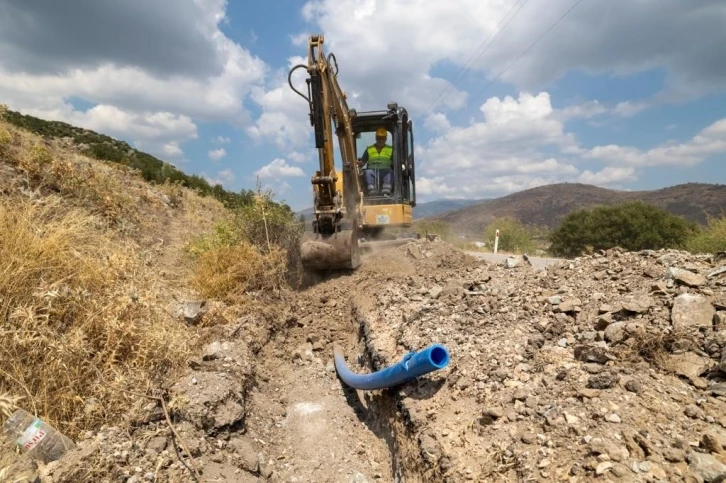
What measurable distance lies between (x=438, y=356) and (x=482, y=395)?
1.35 ft

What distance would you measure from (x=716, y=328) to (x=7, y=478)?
4467 mm

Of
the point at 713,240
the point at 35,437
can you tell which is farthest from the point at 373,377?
the point at 713,240

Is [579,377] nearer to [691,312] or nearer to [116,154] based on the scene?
[691,312]

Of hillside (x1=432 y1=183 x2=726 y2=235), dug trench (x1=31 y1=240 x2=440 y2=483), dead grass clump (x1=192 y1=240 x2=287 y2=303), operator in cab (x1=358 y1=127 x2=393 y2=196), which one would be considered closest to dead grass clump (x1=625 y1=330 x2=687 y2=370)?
dug trench (x1=31 y1=240 x2=440 y2=483)

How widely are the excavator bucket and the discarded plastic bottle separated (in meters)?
4.38

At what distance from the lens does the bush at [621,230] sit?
62.6 ft

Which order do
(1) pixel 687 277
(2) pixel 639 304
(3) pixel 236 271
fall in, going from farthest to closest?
(3) pixel 236 271
(1) pixel 687 277
(2) pixel 639 304

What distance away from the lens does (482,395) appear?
129 inches

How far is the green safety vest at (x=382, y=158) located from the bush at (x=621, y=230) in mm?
12988

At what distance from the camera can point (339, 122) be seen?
7934 mm

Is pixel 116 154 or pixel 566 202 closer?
pixel 116 154

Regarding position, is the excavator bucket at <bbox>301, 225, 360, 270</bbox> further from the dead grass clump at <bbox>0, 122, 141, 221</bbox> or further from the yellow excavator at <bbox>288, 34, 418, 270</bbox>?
the dead grass clump at <bbox>0, 122, 141, 221</bbox>

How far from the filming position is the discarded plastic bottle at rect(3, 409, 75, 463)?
2828 millimetres

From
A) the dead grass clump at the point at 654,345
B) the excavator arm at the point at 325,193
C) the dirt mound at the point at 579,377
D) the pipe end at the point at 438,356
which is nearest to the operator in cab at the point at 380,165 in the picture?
the excavator arm at the point at 325,193
